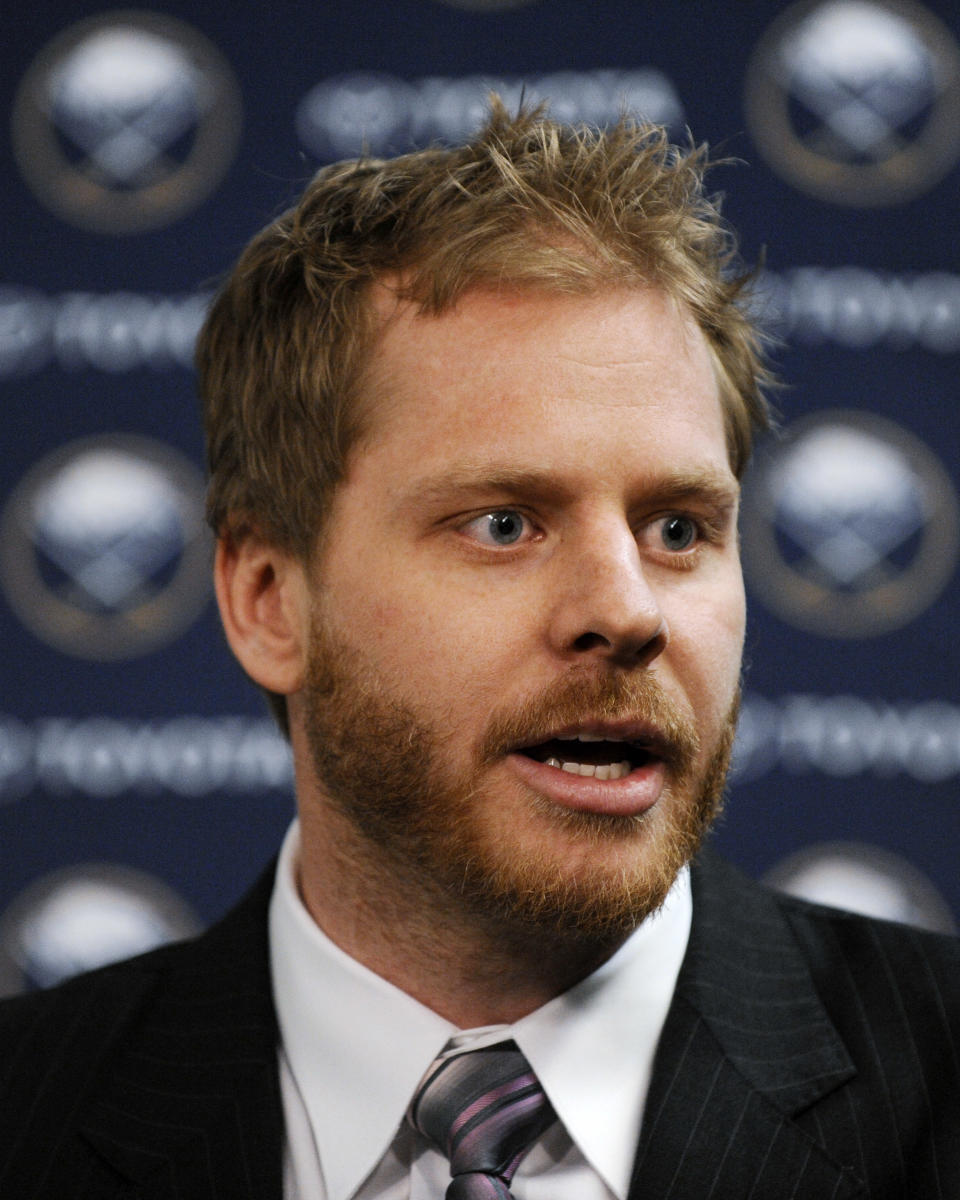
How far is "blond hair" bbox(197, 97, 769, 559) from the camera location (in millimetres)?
1541

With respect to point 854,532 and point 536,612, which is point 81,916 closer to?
point 536,612

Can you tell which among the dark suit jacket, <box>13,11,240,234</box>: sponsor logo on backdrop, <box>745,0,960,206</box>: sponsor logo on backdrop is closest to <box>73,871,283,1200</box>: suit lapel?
the dark suit jacket

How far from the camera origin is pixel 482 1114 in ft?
4.70

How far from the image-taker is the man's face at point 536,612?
1.39 metres

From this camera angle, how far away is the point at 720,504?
155 cm

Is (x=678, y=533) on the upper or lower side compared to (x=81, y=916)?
upper

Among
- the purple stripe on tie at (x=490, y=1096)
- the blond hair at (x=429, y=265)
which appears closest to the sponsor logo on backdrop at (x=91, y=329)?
the blond hair at (x=429, y=265)

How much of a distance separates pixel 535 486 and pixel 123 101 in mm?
1214

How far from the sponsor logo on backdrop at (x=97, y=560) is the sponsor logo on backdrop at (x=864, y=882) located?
97 centimetres

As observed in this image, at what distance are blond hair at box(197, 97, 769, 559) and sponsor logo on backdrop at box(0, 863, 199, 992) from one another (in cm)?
71

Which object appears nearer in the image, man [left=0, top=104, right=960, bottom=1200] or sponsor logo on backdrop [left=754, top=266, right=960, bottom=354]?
man [left=0, top=104, right=960, bottom=1200]

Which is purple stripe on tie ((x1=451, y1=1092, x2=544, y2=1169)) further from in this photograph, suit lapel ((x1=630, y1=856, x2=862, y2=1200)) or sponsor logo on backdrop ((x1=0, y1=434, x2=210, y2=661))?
sponsor logo on backdrop ((x1=0, y1=434, x2=210, y2=661))

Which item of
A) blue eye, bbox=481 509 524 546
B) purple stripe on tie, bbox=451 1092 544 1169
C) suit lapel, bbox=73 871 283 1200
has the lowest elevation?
suit lapel, bbox=73 871 283 1200

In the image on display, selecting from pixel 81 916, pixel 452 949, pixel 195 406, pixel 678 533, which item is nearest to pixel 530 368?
pixel 678 533
